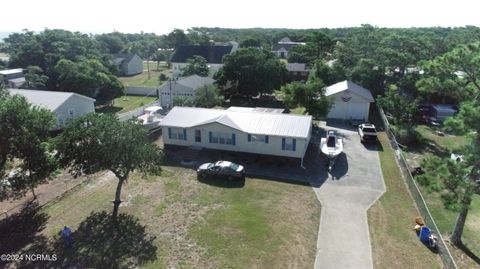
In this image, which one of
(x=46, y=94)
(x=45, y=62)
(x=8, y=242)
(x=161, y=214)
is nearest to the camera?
(x=8, y=242)

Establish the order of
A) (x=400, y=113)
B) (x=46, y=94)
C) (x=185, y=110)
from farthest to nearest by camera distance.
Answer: (x=46, y=94)
(x=400, y=113)
(x=185, y=110)

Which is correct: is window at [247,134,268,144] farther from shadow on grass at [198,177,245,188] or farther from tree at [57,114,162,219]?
tree at [57,114,162,219]

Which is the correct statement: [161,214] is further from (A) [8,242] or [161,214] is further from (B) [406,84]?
(B) [406,84]

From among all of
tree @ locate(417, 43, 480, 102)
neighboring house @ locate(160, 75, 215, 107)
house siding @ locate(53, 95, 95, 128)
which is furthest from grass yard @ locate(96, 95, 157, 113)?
tree @ locate(417, 43, 480, 102)

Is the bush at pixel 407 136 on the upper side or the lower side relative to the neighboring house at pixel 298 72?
lower

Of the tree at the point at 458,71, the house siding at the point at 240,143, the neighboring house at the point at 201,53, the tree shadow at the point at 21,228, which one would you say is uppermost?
the tree at the point at 458,71

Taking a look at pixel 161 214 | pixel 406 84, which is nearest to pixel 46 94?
pixel 161 214

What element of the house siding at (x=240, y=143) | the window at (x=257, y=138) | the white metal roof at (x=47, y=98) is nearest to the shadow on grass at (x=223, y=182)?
the house siding at (x=240, y=143)

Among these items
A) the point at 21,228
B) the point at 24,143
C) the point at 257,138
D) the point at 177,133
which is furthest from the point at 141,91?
the point at 21,228

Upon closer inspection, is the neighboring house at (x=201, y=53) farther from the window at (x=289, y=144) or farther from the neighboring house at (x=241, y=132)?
the window at (x=289, y=144)
